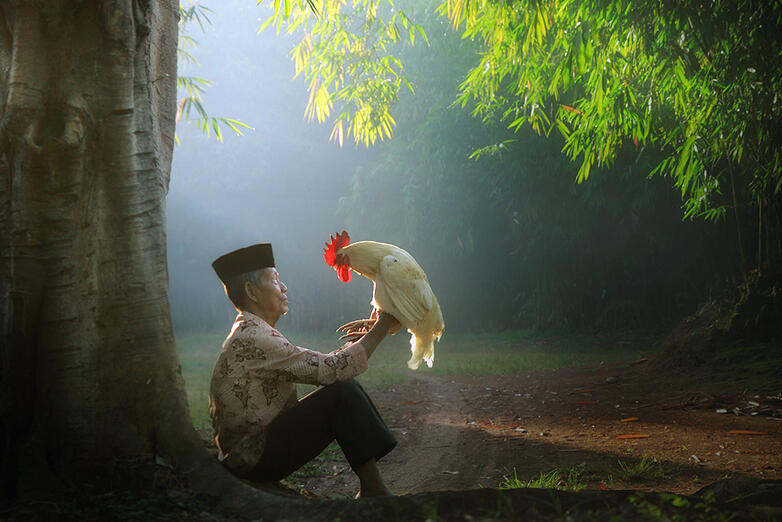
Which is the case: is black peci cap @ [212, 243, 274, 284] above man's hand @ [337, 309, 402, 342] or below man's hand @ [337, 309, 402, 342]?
above

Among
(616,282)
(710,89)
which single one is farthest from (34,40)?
(616,282)

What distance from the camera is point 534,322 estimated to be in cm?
1247

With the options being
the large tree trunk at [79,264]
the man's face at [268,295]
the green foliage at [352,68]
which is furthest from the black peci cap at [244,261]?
the green foliage at [352,68]

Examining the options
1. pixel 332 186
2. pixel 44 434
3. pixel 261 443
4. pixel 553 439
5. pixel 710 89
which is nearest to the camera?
pixel 44 434

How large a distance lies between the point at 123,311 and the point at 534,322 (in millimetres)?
11018

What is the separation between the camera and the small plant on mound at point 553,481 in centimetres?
291

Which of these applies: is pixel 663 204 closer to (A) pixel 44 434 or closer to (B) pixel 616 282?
(B) pixel 616 282

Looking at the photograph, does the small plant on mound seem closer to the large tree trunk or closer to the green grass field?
the large tree trunk

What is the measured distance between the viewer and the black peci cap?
8.48ft

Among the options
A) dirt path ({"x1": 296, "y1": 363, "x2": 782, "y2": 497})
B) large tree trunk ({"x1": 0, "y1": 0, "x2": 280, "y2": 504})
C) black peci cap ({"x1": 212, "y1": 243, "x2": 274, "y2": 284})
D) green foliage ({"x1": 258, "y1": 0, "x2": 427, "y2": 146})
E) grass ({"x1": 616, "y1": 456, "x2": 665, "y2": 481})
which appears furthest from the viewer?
green foliage ({"x1": 258, "y1": 0, "x2": 427, "y2": 146})

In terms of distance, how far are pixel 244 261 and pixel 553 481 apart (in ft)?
6.25

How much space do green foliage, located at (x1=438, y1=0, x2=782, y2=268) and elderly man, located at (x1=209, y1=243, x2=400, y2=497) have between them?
11.2ft

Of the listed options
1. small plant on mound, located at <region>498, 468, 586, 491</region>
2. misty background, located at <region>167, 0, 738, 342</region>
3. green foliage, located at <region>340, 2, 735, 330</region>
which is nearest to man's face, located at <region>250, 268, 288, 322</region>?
small plant on mound, located at <region>498, 468, 586, 491</region>

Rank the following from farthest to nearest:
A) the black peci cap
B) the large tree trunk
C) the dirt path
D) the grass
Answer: the dirt path, the grass, the black peci cap, the large tree trunk
